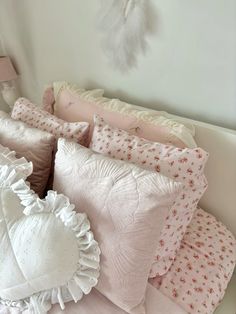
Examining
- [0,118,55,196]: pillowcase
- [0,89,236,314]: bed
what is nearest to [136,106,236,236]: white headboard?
[0,89,236,314]: bed

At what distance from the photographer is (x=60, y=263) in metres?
0.79

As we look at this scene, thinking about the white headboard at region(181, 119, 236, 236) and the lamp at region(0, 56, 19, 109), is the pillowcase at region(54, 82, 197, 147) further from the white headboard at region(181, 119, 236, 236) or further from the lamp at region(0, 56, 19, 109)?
the lamp at region(0, 56, 19, 109)

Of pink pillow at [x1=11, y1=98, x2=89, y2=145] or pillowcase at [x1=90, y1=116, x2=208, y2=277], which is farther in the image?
pink pillow at [x1=11, y1=98, x2=89, y2=145]

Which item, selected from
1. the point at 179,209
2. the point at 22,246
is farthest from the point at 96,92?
the point at 22,246

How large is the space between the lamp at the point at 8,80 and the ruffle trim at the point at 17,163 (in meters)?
0.99

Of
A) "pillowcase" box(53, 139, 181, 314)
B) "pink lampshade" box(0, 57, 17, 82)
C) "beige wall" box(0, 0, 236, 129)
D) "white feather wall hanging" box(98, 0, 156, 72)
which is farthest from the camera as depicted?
"pink lampshade" box(0, 57, 17, 82)

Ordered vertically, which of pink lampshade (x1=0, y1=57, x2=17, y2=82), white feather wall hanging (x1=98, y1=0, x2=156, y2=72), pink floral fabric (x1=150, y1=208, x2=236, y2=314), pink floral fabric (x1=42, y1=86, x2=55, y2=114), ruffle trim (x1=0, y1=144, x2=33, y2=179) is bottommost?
pink floral fabric (x1=150, y1=208, x2=236, y2=314)

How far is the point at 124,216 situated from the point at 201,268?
361mm

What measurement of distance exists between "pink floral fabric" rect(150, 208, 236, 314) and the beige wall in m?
0.40

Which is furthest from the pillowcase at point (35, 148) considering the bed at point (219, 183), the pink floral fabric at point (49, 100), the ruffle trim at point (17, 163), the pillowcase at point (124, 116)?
the bed at point (219, 183)

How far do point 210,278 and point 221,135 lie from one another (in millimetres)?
472

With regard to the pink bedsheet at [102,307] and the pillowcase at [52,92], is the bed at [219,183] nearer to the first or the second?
the pink bedsheet at [102,307]

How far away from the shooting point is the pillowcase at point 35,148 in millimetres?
1143

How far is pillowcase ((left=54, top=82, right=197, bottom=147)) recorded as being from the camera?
1093mm
